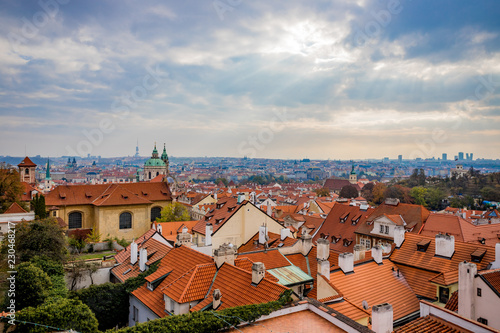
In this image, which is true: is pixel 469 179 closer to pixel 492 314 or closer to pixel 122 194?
pixel 122 194

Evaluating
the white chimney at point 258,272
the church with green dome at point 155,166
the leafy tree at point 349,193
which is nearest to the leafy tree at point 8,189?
the white chimney at point 258,272

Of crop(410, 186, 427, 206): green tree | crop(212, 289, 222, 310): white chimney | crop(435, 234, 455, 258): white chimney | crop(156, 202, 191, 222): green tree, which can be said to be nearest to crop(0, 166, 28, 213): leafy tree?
crop(156, 202, 191, 222): green tree

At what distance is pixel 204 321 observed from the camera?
1072cm

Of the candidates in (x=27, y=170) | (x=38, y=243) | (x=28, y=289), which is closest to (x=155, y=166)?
(x=27, y=170)

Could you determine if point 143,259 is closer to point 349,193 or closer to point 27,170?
point 27,170

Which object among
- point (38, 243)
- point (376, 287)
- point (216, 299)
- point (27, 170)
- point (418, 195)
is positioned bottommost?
point (418, 195)

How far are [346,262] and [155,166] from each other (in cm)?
12384

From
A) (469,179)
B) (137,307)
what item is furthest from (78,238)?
(469,179)

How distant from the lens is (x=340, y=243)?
110 ft

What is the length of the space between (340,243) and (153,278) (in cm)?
2090

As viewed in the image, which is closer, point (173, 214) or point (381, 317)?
point (381, 317)

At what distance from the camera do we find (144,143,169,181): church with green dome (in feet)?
436

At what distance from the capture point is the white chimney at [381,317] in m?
11.4

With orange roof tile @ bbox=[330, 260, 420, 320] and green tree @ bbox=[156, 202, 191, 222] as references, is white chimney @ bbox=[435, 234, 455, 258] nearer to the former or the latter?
orange roof tile @ bbox=[330, 260, 420, 320]
